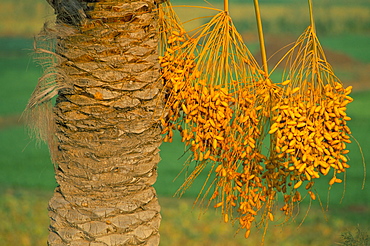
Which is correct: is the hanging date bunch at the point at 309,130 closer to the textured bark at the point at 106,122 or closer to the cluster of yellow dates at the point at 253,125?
the cluster of yellow dates at the point at 253,125

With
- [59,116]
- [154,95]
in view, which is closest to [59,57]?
[59,116]

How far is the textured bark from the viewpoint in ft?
4.08

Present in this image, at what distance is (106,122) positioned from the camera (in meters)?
1.24

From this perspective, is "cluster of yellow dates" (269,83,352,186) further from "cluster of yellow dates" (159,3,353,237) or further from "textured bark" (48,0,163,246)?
"textured bark" (48,0,163,246)

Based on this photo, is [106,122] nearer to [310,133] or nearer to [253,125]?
[253,125]

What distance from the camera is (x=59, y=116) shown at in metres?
1.28

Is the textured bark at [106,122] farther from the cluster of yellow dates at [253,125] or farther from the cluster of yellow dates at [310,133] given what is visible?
the cluster of yellow dates at [310,133]

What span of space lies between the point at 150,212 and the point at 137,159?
17 cm

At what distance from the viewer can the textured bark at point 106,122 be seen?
1244 millimetres

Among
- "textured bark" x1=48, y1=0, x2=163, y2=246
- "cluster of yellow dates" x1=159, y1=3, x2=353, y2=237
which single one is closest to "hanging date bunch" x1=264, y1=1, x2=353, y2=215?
"cluster of yellow dates" x1=159, y1=3, x2=353, y2=237

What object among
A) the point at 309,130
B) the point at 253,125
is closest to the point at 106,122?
the point at 253,125

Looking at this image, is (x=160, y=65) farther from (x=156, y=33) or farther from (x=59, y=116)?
(x=59, y=116)

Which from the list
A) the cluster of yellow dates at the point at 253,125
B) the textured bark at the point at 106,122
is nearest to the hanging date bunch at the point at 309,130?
the cluster of yellow dates at the point at 253,125

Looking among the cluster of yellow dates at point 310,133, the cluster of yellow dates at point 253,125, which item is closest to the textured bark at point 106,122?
the cluster of yellow dates at point 253,125
